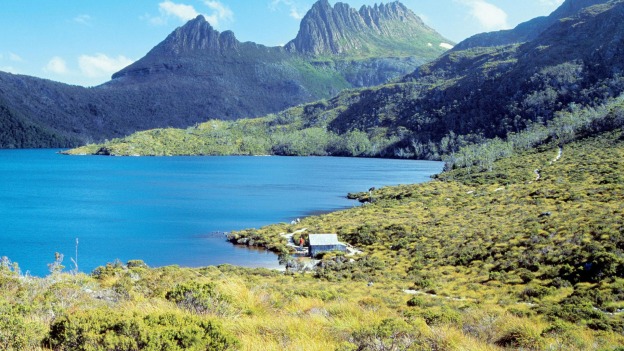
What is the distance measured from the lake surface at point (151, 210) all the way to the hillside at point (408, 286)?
28.6 ft

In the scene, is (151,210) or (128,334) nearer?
(128,334)

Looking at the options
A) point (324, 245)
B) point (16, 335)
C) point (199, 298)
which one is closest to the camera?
point (16, 335)

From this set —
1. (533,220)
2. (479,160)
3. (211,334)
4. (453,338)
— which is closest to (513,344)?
(453,338)

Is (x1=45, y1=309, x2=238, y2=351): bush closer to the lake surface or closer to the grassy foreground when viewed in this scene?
the grassy foreground

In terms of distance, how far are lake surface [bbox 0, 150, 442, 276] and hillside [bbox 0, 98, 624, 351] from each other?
8.71 metres

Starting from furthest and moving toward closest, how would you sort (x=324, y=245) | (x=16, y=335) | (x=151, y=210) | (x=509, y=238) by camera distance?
(x=151, y=210)
(x=324, y=245)
(x=509, y=238)
(x=16, y=335)

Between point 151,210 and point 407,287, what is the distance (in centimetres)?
7169

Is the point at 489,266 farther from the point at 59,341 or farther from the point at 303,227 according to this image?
the point at 59,341

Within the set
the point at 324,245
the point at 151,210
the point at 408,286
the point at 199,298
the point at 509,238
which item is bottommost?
the point at 324,245

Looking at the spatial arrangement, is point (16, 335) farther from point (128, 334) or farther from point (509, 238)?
point (509, 238)

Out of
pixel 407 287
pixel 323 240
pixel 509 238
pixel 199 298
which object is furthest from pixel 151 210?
pixel 199 298

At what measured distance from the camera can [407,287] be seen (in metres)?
37.9

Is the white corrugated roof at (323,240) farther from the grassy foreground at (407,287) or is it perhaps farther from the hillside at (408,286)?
the grassy foreground at (407,287)

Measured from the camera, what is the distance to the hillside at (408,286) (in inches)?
410
